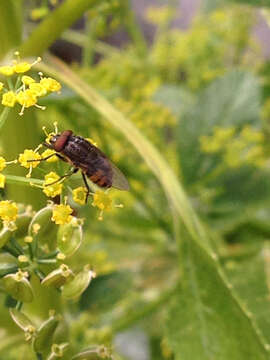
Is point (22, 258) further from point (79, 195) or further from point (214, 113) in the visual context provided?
point (214, 113)

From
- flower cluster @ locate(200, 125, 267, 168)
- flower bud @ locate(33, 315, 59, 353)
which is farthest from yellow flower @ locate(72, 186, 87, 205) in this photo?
flower cluster @ locate(200, 125, 267, 168)

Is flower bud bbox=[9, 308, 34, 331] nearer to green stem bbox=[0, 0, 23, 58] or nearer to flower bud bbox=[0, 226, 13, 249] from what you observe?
flower bud bbox=[0, 226, 13, 249]

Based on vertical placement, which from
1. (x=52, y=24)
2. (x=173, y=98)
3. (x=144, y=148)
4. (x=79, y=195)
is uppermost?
(x=173, y=98)

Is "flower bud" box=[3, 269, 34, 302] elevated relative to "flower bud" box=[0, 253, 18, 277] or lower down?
lower down

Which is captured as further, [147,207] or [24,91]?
[147,207]

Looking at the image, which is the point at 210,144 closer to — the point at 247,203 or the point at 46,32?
the point at 247,203

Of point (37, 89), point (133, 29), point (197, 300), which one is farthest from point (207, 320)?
point (133, 29)

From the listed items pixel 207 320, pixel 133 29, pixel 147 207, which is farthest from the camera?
pixel 133 29

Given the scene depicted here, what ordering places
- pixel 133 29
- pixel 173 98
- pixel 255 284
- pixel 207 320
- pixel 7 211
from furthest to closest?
1. pixel 173 98
2. pixel 133 29
3. pixel 255 284
4. pixel 207 320
5. pixel 7 211
